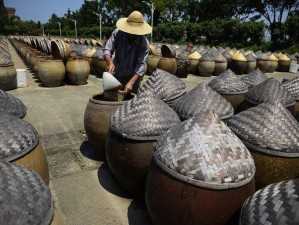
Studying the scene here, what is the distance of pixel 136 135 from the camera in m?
3.19

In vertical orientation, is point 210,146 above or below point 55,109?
above

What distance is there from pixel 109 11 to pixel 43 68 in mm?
73541

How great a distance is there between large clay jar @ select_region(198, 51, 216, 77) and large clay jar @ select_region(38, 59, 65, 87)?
6408 mm

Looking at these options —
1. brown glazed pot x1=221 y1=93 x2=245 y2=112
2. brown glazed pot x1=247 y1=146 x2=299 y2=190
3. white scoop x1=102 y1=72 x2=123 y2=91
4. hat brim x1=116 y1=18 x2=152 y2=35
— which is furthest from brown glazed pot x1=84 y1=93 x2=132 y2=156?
brown glazed pot x1=221 y1=93 x2=245 y2=112

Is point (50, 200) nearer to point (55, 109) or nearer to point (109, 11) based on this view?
point (55, 109)

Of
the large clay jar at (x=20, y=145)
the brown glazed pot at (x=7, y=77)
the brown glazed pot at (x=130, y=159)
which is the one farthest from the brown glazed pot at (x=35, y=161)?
the brown glazed pot at (x=7, y=77)

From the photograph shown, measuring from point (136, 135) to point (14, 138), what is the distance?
1.17 m

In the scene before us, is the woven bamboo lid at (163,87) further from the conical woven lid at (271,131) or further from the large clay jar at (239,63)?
the large clay jar at (239,63)

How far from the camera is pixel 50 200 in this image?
2039 millimetres

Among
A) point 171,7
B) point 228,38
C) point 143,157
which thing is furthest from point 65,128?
point 171,7

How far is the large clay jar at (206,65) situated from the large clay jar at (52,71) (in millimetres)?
6408

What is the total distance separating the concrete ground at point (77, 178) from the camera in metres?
3.31

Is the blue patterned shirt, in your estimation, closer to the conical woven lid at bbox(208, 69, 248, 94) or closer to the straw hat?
the straw hat

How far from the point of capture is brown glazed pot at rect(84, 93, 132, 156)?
4.17 m
